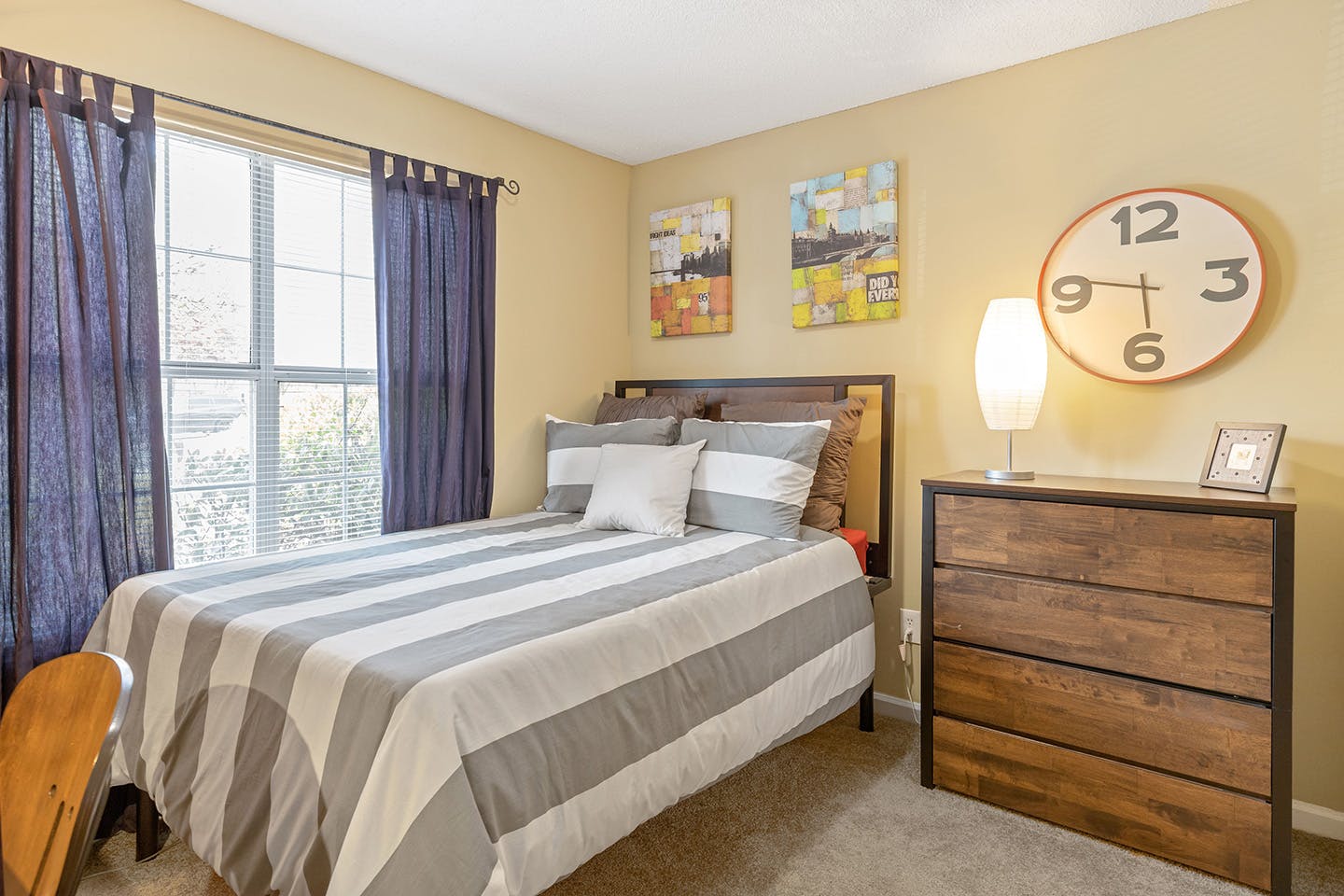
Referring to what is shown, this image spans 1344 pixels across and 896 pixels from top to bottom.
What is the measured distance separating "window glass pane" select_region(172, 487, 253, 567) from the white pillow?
1128mm

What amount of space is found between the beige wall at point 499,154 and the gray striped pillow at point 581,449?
23cm

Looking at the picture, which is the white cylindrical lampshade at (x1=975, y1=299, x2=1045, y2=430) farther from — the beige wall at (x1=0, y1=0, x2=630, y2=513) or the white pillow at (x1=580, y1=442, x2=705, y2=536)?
the beige wall at (x1=0, y1=0, x2=630, y2=513)

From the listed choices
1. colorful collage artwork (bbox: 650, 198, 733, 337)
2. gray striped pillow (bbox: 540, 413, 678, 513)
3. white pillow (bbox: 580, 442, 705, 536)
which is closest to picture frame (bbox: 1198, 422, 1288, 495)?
white pillow (bbox: 580, 442, 705, 536)

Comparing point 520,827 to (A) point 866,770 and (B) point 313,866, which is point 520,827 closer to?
(B) point 313,866

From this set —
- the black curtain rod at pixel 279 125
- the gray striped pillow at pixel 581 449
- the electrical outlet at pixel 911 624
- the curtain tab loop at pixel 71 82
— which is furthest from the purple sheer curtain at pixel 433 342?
the electrical outlet at pixel 911 624

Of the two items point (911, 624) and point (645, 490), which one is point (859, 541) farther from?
point (645, 490)

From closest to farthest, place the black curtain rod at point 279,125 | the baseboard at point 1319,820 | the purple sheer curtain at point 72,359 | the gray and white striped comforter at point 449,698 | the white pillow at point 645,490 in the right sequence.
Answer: the gray and white striped comforter at point 449,698 → the purple sheer curtain at point 72,359 → the baseboard at point 1319,820 → the black curtain rod at point 279,125 → the white pillow at point 645,490

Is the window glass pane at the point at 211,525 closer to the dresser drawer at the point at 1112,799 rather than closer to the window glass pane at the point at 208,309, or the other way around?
the window glass pane at the point at 208,309

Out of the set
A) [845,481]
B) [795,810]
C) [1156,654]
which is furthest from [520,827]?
[845,481]

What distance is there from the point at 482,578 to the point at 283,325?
1.23 m

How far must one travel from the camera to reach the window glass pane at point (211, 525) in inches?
89.7

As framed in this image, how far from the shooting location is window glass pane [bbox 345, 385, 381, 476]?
2.71 metres

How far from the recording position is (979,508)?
222cm

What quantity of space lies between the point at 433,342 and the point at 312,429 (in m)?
0.55
